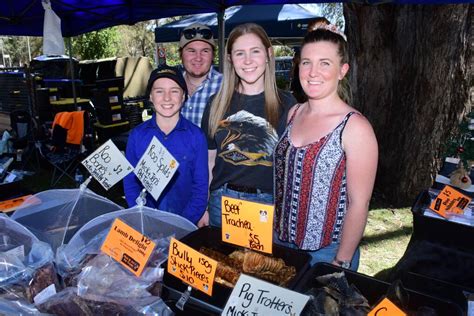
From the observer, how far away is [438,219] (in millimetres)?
1697

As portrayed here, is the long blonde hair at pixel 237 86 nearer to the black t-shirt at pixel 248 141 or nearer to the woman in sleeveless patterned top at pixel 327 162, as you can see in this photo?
the black t-shirt at pixel 248 141

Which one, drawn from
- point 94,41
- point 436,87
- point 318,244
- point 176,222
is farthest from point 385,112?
point 94,41

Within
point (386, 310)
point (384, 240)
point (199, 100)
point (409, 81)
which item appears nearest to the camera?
point (386, 310)

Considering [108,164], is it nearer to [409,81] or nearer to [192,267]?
[192,267]

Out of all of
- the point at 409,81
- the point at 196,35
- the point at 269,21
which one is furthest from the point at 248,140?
the point at 269,21

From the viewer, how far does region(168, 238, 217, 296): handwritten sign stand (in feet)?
3.60

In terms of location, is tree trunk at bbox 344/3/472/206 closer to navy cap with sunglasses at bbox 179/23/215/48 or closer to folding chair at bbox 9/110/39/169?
navy cap with sunglasses at bbox 179/23/215/48

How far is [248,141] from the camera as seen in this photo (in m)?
1.79

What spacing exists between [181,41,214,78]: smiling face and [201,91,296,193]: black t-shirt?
790 mm

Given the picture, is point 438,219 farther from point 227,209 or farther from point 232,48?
point 232,48

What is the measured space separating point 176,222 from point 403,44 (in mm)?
3701

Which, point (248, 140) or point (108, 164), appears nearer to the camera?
point (108, 164)

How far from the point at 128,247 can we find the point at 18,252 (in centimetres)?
44

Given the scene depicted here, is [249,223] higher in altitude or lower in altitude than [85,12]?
lower
